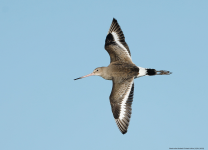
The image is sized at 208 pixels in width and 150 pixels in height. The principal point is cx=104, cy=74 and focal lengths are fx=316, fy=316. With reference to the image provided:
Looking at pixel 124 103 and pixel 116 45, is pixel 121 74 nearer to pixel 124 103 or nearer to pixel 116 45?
pixel 124 103

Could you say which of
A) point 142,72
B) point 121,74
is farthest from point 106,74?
point 142,72

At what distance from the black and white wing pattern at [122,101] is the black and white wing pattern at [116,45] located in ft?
4.11

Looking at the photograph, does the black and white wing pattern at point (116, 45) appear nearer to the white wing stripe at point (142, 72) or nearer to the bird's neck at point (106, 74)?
the bird's neck at point (106, 74)

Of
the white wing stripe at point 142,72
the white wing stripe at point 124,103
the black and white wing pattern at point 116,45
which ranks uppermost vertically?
the black and white wing pattern at point 116,45

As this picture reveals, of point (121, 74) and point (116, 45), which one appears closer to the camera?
point (121, 74)

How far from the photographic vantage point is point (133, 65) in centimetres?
1366

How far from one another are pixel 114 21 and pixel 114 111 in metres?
4.45

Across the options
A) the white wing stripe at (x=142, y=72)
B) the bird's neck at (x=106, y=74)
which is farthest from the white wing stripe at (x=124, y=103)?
the bird's neck at (x=106, y=74)

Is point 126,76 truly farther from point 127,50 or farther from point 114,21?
point 114,21

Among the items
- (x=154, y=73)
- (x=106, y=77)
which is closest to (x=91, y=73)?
(x=106, y=77)

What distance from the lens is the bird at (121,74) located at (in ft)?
42.3

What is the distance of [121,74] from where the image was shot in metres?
13.4

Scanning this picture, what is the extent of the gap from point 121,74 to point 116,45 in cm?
167

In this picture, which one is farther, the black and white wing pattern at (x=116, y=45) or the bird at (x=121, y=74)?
the black and white wing pattern at (x=116, y=45)
